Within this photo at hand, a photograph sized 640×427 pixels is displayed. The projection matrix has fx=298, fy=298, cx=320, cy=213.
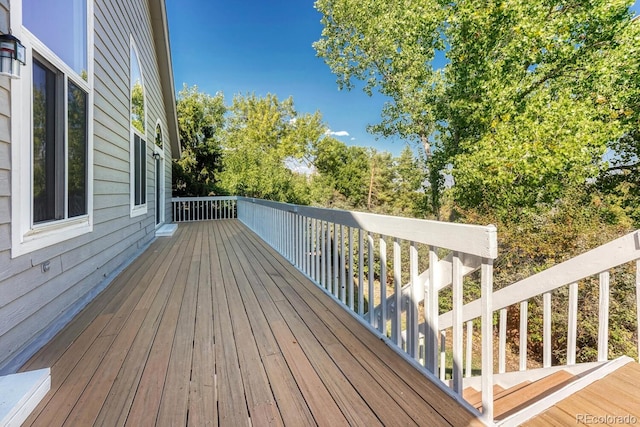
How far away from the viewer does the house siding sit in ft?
5.55

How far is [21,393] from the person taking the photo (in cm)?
137

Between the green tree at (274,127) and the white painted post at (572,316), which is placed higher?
the green tree at (274,127)

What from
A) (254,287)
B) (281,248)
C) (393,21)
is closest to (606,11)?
(393,21)

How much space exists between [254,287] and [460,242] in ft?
7.85

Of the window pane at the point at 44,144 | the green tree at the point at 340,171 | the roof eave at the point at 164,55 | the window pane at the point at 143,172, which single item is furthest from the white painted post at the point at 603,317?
the green tree at the point at 340,171

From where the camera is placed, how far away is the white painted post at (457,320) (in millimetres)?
1417

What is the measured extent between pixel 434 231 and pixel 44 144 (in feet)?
8.74

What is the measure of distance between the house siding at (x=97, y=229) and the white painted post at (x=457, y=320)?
2.39 metres

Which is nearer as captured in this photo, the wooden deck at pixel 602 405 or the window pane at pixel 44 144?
the wooden deck at pixel 602 405

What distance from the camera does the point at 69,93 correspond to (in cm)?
251

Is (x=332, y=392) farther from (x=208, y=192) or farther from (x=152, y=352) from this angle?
(x=208, y=192)

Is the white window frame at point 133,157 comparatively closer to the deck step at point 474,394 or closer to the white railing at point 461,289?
the white railing at point 461,289

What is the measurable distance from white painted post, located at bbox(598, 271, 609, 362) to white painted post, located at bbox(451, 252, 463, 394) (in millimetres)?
817

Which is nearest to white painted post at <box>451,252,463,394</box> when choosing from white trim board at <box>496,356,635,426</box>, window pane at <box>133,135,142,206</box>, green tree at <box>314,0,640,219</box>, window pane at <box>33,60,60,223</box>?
white trim board at <box>496,356,635,426</box>
